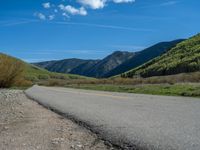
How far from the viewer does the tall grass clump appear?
65000 millimetres

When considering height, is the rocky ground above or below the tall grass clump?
below

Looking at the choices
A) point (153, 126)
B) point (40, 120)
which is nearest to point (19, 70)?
point (40, 120)

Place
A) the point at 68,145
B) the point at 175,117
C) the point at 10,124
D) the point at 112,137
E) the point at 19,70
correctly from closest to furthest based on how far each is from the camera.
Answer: the point at 68,145 → the point at 112,137 → the point at 175,117 → the point at 10,124 → the point at 19,70

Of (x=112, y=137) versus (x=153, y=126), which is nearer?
(x=112, y=137)

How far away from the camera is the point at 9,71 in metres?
65.9

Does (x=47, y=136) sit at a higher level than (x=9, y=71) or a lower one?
lower

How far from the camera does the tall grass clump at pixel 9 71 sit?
213ft

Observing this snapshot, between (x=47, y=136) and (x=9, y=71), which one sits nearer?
(x=47, y=136)

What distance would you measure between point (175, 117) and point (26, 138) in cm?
395

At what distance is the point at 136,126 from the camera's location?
9.93 meters

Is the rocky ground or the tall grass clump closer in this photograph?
the rocky ground

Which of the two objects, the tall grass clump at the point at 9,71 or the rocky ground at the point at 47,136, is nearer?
the rocky ground at the point at 47,136

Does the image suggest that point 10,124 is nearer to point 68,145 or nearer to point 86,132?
point 86,132

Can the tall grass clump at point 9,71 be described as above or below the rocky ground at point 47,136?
above
